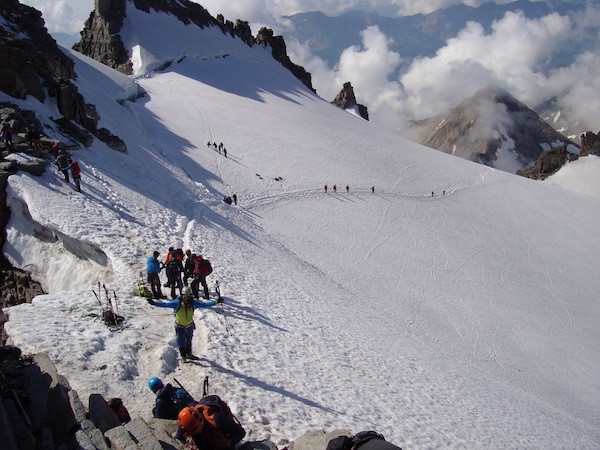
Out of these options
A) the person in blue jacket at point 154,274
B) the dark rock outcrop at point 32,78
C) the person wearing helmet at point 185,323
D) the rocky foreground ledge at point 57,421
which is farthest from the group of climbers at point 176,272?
the dark rock outcrop at point 32,78

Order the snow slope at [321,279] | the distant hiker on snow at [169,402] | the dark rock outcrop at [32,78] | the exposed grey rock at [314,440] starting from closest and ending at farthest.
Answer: the distant hiker on snow at [169,402]
the exposed grey rock at [314,440]
the snow slope at [321,279]
the dark rock outcrop at [32,78]

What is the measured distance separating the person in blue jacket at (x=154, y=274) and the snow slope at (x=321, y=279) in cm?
66

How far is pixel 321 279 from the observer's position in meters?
21.9

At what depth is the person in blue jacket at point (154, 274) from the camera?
1253 centimetres

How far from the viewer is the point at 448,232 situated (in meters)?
35.2

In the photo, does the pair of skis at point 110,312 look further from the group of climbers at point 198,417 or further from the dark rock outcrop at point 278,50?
the dark rock outcrop at point 278,50

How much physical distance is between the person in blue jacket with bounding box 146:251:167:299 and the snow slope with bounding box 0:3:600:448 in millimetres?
663

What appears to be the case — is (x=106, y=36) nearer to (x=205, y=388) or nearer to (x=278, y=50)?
(x=278, y=50)

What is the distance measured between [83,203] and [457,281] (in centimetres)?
2102

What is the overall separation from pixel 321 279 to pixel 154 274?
34.6 feet

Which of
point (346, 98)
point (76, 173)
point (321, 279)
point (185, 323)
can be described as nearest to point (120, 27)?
point (346, 98)

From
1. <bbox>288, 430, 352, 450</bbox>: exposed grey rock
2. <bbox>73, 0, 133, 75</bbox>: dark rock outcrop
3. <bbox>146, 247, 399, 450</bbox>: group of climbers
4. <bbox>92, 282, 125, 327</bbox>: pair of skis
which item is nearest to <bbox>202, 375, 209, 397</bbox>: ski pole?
<bbox>146, 247, 399, 450</bbox>: group of climbers

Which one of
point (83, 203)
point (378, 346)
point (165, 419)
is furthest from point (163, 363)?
point (83, 203)

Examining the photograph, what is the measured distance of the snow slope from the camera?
33.7 feet
